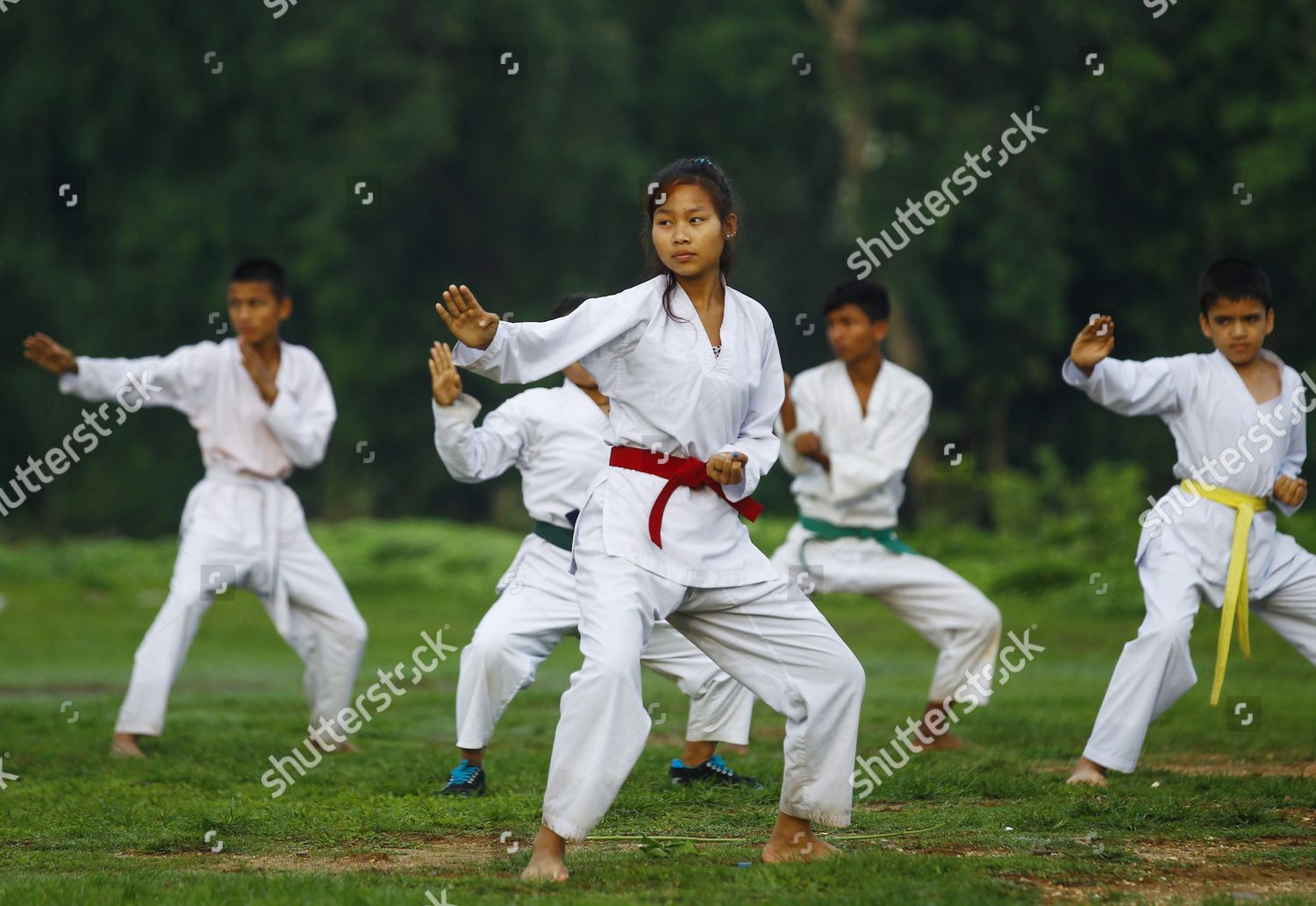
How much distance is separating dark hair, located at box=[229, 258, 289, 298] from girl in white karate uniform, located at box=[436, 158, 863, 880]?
3535mm

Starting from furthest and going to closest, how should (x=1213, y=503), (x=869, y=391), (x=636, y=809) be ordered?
(x=869, y=391)
(x=1213, y=503)
(x=636, y=809)

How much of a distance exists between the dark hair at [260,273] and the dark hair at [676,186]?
339 centimetres

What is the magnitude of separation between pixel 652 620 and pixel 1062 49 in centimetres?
2030

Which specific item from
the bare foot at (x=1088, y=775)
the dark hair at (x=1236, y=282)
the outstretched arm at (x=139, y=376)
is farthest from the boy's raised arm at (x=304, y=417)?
the dark hair at (x=1236, y=282)

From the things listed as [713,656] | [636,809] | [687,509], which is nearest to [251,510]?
[636,809]

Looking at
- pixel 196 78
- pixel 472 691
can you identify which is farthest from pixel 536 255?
pixel 472 691

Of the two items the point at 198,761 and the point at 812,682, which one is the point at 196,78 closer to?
the point at 198,761

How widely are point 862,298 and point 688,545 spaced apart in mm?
3687

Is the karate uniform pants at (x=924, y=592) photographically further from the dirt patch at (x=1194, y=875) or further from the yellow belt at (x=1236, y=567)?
the dirt patch at (x=1194, y=875)

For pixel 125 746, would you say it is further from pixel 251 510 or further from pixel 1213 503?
pixel 1213 503

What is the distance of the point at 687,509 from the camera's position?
15.5 feet

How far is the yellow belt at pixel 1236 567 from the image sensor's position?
6.27 metres

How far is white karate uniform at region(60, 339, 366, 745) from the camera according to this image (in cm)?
765

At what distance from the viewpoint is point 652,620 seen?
464 centimetres
